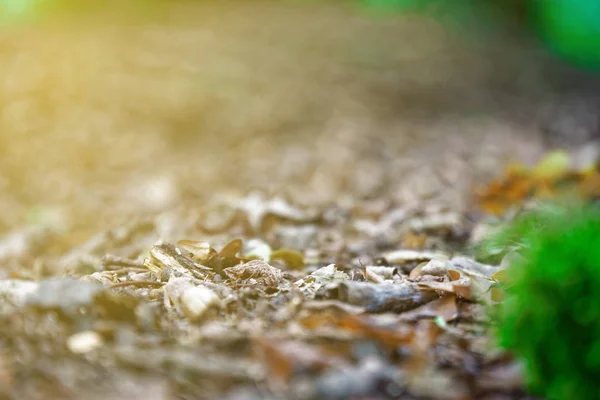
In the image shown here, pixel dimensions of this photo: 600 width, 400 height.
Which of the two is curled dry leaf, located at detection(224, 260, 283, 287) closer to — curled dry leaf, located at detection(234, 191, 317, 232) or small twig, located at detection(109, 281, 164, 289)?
small twig, located at detection(109, 281, 164, 289)

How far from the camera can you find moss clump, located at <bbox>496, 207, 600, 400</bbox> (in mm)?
1071

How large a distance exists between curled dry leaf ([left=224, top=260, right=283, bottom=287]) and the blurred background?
4.56 feet

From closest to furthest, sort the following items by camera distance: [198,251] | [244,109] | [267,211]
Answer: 1. [198,251]
2. [267,211]
3. [244,109]

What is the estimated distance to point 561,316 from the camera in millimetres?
1089

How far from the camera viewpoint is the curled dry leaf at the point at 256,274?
172 centimetres

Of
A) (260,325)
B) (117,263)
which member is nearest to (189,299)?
(260,325)

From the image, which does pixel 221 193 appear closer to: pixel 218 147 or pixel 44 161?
pixel 218 147

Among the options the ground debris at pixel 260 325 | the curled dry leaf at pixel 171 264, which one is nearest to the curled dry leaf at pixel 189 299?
the ground debris at pixel 260 325

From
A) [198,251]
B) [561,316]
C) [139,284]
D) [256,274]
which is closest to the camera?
[561,316]

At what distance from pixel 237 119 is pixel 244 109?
18 centimetres

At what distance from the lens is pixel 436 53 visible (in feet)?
25.6

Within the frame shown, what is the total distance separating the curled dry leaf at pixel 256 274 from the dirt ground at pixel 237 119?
59cm

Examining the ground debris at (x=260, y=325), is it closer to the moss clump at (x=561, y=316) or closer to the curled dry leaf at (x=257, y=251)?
the curled dry leaf at (x=257, y=251)

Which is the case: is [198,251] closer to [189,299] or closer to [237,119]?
[189,299]
